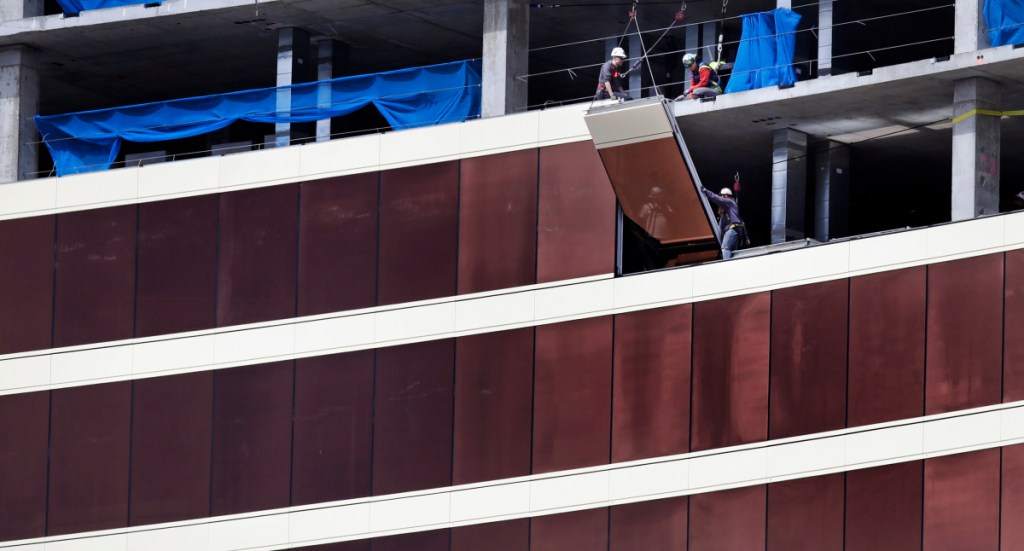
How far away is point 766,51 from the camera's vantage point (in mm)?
49750

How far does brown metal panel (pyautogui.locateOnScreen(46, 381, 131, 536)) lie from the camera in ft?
168

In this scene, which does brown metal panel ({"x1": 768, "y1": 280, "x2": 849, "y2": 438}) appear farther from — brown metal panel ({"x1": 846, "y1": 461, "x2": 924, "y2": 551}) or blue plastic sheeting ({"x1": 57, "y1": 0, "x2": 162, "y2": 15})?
blue plastic sheeting ({"x1": 57, "y1": 0, "x2": 162, "y2": 15})

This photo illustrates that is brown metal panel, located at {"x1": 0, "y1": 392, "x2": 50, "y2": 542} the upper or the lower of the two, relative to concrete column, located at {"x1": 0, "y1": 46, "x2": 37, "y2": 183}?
lower

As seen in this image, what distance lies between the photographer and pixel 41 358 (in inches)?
2067

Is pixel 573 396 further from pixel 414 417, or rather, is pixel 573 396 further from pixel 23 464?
pixel 23 464

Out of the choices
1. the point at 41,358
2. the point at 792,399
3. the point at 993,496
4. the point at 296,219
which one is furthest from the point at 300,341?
the point at 993,496

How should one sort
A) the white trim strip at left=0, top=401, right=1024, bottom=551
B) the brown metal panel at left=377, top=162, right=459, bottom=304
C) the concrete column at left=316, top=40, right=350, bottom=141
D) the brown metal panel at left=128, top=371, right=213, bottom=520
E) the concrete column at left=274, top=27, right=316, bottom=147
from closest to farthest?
the white trim strip at left=0, top=401, right=1024, bottom=551 < the brown metal panel at left=377, top=162, right=459, bottom=304 < the brown metal panel at left=128, top=371, right=213, bottom=520 < the concrete column at left=274, top=27, right=316, bottom=147 < the concrete column at left=316, top=40, right=350, bottom=141

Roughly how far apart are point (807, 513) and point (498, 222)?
31.3ft

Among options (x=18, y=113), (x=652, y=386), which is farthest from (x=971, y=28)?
(x=18, y=113)

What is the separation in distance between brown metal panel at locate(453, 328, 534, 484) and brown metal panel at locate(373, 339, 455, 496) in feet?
1.03

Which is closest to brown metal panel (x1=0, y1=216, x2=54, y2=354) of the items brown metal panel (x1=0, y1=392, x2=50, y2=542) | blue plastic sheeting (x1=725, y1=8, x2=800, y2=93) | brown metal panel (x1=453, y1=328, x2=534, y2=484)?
brown metal panel (x1=0, y1=392, x2=50, y2=542)

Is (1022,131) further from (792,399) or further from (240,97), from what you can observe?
(240,97)

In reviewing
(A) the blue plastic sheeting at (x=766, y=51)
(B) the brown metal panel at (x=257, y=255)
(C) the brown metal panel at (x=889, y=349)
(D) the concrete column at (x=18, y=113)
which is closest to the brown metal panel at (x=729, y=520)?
(C) the brown metal panel at (x=889, y=349)

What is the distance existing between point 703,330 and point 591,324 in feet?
8.24
